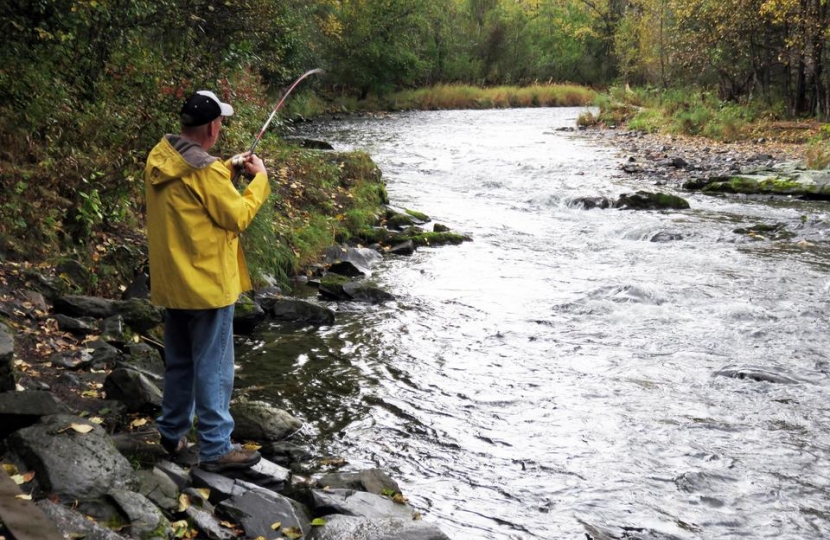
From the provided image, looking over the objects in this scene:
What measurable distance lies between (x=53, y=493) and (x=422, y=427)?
10.0ft

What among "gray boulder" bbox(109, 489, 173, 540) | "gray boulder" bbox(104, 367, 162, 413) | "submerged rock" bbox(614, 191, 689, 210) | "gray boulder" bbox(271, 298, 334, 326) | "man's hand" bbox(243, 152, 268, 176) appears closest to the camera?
"gray boulder" bbox(109, 489, 173, 540)

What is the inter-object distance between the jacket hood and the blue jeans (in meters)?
0.81

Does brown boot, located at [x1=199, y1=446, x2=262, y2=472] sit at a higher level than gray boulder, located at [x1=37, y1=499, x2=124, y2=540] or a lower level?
lower

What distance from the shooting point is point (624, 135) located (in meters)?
33.2

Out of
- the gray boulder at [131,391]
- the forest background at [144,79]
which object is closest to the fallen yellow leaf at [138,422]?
the gray boulder at [131,391]

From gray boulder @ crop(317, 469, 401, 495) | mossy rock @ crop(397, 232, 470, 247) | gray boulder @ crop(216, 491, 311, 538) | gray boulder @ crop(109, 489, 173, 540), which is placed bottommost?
gray boulder @ crop(317, 469, 401, 495)

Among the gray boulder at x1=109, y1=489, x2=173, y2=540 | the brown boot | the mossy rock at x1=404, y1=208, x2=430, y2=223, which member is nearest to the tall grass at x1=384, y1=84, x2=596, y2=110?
the mossy rock at x1=404, y1=208, x2=430, y2=223

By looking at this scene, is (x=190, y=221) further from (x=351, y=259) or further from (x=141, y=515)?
(x=351, y=259)

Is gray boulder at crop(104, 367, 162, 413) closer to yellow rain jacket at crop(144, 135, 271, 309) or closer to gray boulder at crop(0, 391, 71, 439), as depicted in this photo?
gray boulder at crop(0, 391, 71, 439)

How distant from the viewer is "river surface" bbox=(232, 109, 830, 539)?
5469 millimetres

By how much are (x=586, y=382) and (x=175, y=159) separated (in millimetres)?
4556

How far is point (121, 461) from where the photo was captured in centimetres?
455

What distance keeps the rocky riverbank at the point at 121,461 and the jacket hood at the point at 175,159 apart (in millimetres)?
1487

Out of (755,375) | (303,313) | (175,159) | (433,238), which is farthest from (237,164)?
(433,238)
